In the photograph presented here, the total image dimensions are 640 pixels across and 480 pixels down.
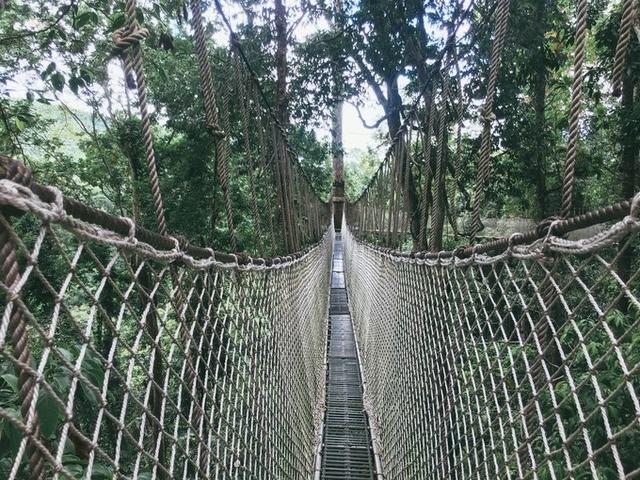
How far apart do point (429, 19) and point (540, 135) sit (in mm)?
1286

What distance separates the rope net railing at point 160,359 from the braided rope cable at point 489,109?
0.66m

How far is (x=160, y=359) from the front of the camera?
1705 millimetres

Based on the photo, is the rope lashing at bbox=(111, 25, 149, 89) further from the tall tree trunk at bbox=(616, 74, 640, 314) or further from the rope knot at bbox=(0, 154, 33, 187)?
the tall tree trunk at bbox=(616, 74, 640, 314)

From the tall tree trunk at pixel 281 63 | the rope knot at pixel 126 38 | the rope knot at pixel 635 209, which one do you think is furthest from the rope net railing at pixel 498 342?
the tall tree trunk at pixel 281 63

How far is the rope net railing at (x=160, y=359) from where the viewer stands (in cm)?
47

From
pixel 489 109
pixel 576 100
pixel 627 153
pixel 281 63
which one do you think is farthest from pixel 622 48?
pixel 281 63

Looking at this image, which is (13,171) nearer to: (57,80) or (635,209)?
(635,209)

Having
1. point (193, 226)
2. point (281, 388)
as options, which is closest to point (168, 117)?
point (193, 226)

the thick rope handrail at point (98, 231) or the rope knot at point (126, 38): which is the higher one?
the rope knot at point (126, 38)

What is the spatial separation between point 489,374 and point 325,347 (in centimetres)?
266

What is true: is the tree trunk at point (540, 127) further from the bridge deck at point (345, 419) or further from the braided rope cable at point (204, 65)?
the braided rope cable at point (204, 65)

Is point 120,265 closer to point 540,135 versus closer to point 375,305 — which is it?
point 375,305

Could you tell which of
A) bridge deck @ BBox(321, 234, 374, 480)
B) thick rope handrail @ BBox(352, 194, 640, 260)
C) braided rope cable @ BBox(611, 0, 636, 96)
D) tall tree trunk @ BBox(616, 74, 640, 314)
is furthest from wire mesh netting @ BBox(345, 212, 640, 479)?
tall tree trunk @ BBox(616, 74, 640, 314)

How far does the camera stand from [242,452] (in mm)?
1388
